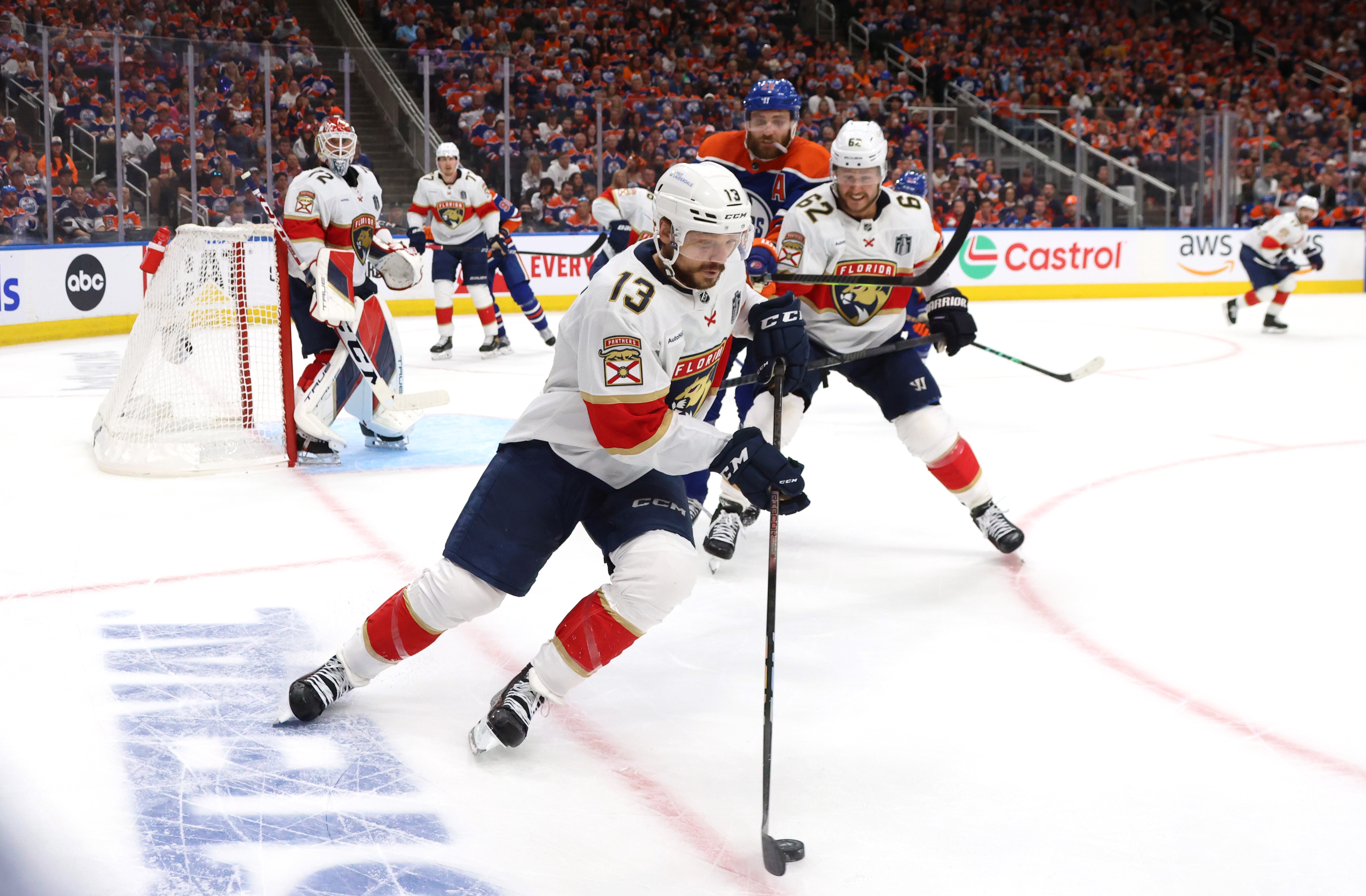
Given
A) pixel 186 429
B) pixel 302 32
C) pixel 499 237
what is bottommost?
pixel 186 429

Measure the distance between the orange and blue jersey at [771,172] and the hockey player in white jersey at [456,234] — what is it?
433cm

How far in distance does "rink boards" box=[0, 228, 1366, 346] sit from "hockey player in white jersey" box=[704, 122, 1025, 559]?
594cm

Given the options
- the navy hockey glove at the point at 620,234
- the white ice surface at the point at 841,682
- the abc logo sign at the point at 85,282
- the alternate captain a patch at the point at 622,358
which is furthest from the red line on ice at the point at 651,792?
the abc logo sign at the point at 85,282

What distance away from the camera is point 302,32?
12.8 metres

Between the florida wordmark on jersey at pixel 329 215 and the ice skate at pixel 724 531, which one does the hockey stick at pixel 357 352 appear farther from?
the ice skate at pixel 724 531

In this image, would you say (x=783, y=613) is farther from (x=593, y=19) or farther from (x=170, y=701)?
(x=593, y=19)

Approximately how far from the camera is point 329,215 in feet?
15.4

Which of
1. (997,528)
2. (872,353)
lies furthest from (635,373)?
(997,528)

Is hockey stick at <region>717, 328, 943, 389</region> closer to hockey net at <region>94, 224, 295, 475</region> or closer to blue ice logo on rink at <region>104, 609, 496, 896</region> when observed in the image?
blue ice logo on rink at <region>104, 609, 496, 896</region>

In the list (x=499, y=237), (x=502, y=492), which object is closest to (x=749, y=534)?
(x=502, y=492)

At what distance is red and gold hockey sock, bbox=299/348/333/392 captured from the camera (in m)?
4.79

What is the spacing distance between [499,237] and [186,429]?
376 cm

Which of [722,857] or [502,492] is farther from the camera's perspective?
[502,492]

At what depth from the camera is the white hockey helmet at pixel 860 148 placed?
338 cm
